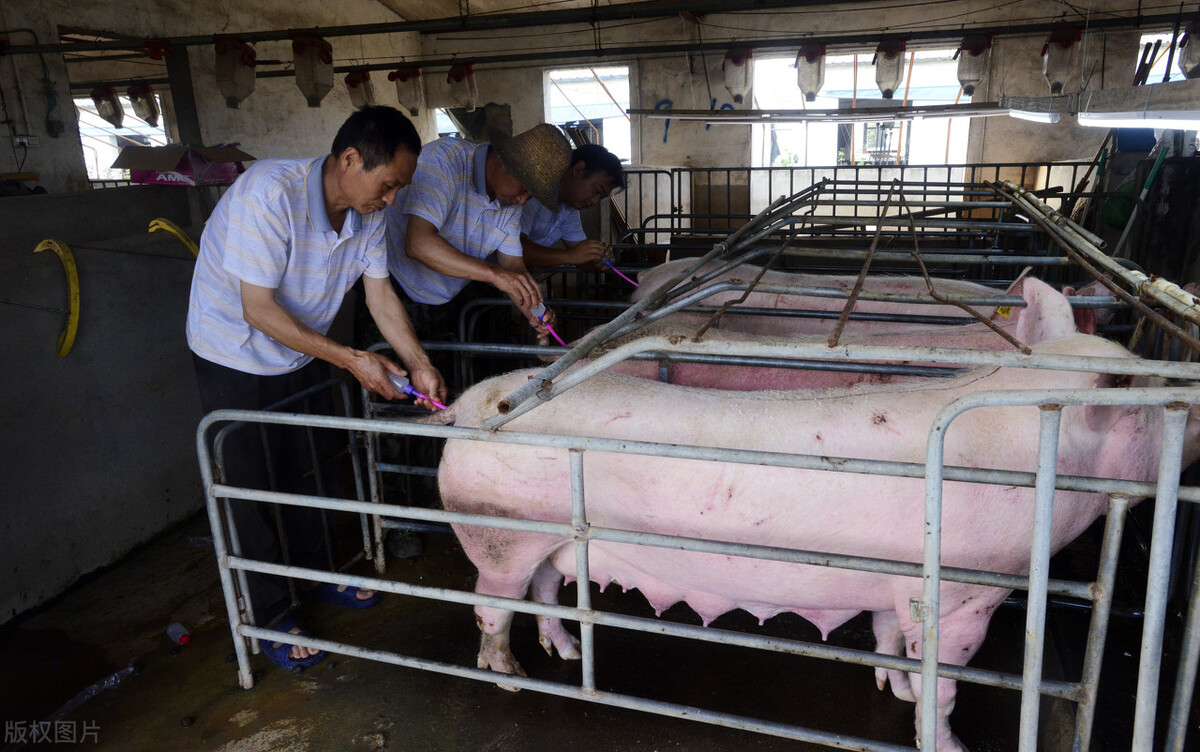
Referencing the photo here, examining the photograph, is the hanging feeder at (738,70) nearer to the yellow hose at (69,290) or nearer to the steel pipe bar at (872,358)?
the yellow hose at (69,290)

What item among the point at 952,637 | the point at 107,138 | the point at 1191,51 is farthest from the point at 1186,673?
the point at 107,138

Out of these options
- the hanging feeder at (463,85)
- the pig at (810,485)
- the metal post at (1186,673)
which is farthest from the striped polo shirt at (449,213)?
the hanging feeder at (463,85)

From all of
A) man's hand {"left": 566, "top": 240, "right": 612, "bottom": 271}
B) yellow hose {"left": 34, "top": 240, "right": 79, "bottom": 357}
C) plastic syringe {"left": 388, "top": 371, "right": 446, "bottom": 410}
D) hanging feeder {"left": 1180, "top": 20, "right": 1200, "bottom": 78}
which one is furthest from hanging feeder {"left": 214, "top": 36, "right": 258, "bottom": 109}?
hanging feeder {"left": 1180, "top": 20, "right": 1200, "bottom": 78}

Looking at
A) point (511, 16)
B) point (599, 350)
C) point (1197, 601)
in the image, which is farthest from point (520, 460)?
point (511, 16)

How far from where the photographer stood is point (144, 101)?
1020cm

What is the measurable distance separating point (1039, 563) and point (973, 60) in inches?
387

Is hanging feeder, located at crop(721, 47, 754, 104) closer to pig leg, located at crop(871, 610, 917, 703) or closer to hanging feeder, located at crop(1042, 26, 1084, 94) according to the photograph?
hanging feeder, located at crop(1042, 26, 1084, 94)

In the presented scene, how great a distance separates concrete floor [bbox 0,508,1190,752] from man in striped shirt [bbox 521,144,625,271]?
1.93 m

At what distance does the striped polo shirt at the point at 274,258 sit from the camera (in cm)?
265

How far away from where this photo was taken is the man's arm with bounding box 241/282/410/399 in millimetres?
2625

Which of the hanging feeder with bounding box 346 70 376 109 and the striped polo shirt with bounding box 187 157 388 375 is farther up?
the hanging feeder with bounding box 346 70 376 109

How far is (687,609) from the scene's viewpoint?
3520 mm

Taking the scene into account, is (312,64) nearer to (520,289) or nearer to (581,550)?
(520,289)

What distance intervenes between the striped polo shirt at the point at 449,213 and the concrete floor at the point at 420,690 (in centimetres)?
155
